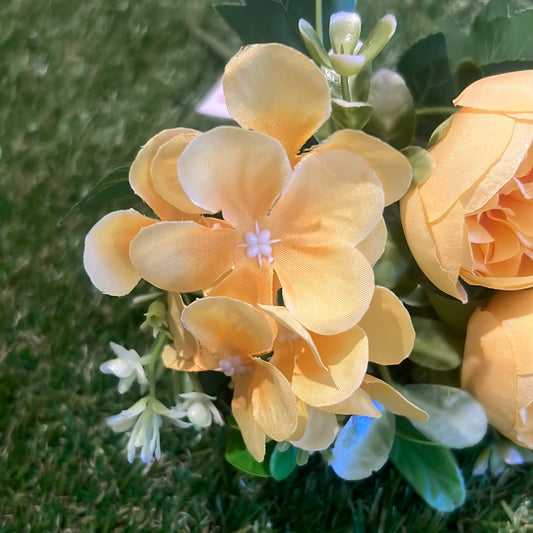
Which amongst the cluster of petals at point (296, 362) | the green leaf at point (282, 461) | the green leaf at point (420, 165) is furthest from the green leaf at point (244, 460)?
the green leaf at point (420, 165)

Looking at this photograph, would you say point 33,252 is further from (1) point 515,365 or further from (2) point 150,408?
(1) point 515,365

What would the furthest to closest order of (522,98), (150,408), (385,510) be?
1. (385,510)
2. (150,408)
3. (522,98)

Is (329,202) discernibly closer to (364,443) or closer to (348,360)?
(348,360)

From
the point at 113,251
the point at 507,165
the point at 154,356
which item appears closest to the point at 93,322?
the point at 154,356

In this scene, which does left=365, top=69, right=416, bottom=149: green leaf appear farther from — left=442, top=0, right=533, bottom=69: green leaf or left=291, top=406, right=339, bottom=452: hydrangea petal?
left=291, top=406, right=339, bottom=452: hydrangea petal

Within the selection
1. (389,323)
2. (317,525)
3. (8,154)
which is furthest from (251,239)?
(8,154)

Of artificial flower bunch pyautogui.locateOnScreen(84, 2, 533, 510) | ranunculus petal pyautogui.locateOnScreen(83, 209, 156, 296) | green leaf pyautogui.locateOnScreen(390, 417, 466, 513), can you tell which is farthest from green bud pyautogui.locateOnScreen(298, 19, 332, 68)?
green leaf pyautogui.locateOnScreen(390, 417, 466, 513)
